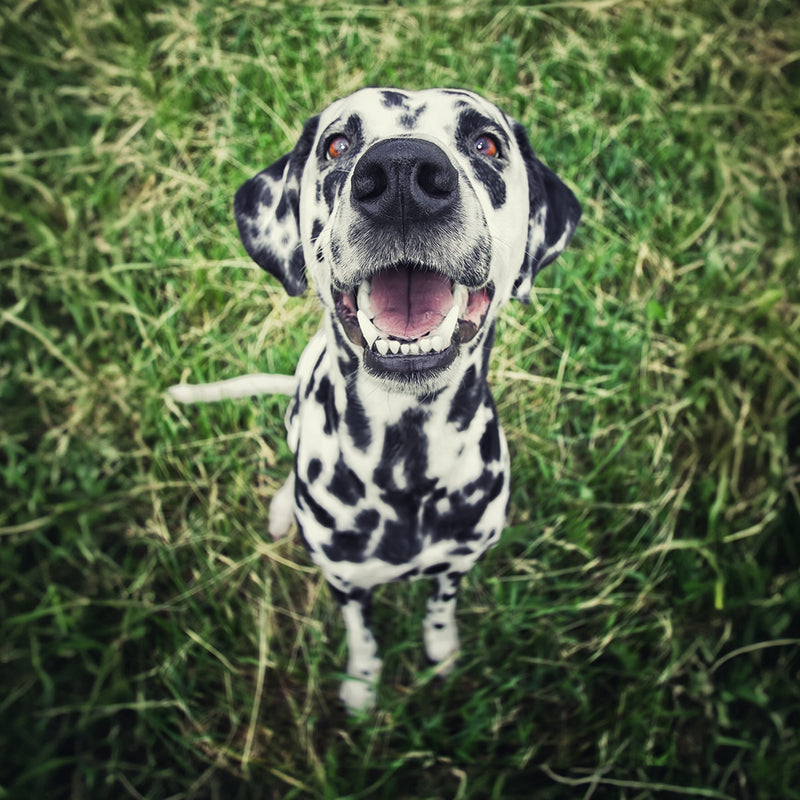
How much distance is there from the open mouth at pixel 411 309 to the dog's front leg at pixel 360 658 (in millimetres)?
1189

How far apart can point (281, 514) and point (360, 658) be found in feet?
2.53

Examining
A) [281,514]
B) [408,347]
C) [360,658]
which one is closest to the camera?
[408,347]

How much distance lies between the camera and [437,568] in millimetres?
2223

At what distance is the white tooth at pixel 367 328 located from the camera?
1684mm

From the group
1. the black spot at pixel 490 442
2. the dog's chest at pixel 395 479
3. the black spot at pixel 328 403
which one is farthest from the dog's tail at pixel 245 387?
the black spot at pixel 490 442

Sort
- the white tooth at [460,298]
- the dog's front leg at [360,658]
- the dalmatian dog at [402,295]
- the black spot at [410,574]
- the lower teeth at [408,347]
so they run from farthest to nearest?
1. the dog's front leg at [360,658]
2. the black spot at [410,574]
3. the white tooth at [460,298]
4. the lower teeth at [408,347]
5. the dalmatian dog at [402,295]

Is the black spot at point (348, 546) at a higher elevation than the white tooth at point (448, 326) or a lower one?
lower

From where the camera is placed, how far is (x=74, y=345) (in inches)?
135

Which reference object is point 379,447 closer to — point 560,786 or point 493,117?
point 493,117

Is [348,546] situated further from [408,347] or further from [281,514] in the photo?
[281,514]

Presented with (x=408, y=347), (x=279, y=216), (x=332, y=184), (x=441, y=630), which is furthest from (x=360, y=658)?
(x=332, y=184)

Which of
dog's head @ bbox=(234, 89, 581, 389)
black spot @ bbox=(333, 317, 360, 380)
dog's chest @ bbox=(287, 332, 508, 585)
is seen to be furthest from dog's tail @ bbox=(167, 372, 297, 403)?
black spot @ bbox=(333, 317, 360, 380)

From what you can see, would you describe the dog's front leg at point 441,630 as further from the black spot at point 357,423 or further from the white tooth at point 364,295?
the white tooth at point 364,295

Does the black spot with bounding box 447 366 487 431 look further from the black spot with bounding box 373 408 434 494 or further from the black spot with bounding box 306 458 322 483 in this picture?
the black spot with bounding box 306 458 322 483
